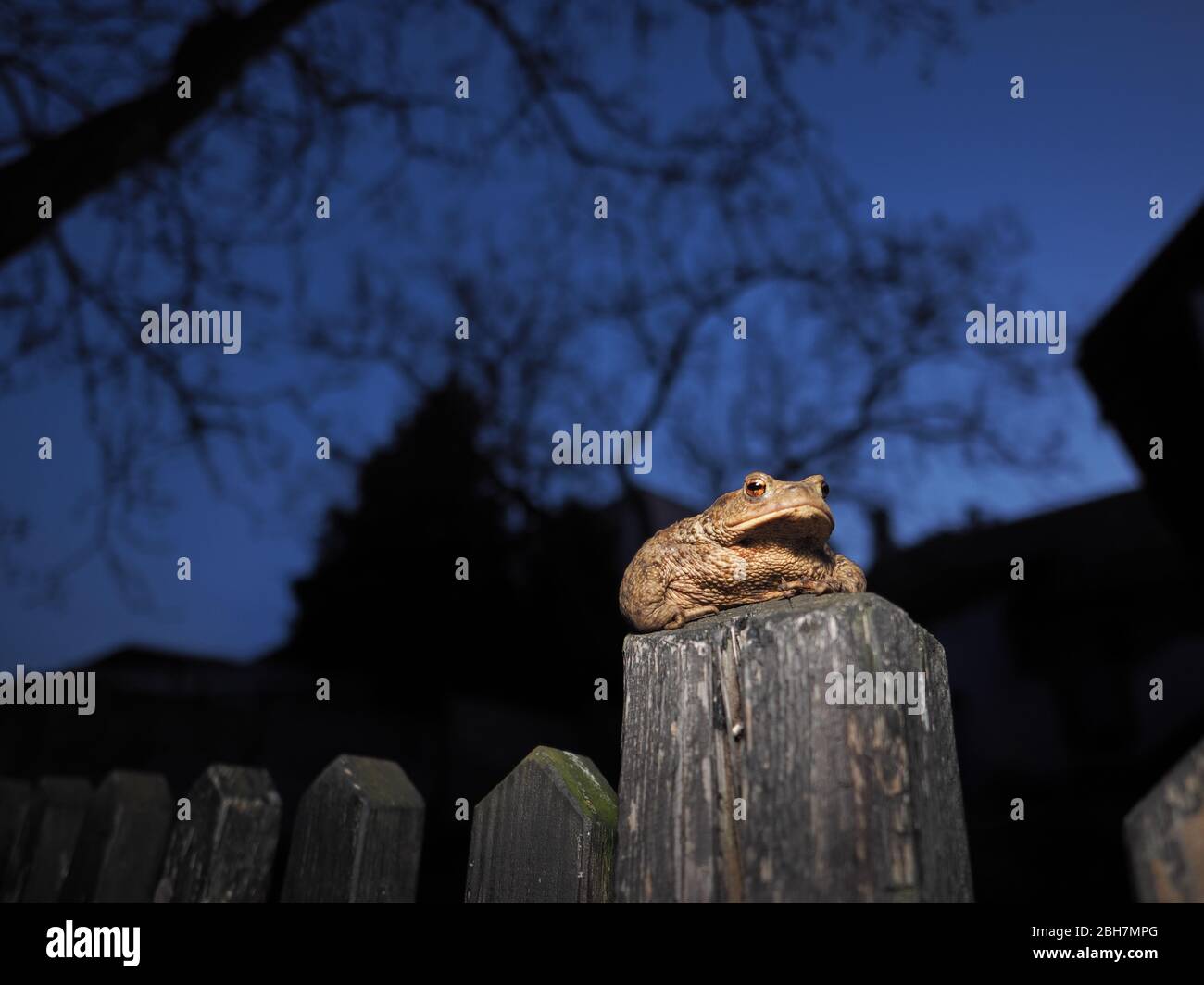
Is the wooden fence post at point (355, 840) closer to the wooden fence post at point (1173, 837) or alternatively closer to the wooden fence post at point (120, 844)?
the wooden fence post at point (120, 844)

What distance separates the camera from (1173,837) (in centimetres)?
93

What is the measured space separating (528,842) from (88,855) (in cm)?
147

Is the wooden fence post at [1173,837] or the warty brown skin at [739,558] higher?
the warty brown skin at [739,558]

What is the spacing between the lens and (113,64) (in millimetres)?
5879

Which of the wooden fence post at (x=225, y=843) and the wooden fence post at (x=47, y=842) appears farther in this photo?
the wooden fence post at (x=47, y=842)

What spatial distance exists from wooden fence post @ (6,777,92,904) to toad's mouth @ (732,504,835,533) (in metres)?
2.42

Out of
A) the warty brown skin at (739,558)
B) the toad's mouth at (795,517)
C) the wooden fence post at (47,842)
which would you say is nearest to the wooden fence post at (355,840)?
the warty brown skin at (739,558)

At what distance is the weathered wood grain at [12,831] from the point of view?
2708 millimetres

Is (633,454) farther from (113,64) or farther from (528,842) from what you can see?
(528,842)

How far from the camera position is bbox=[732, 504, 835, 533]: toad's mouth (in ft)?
5.79

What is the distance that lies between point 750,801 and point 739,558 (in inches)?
29.2

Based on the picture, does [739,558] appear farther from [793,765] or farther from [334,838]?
[334,838]

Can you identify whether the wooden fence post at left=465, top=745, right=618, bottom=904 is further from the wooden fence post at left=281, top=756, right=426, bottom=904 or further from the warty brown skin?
the warty brown skin

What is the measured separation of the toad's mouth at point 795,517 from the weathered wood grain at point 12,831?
273cm
